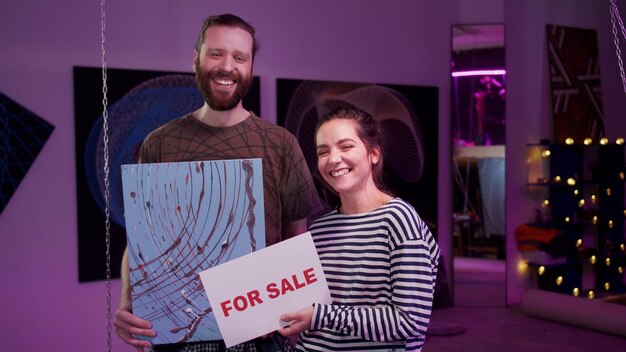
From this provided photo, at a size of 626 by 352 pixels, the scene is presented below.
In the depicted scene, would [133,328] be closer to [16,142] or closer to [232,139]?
[232,139]

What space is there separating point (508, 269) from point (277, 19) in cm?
294

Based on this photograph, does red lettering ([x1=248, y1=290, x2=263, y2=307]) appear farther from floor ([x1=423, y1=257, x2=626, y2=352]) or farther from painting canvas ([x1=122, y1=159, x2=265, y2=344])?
floor ([x1=423, y1=257, x2=626, y2=352])

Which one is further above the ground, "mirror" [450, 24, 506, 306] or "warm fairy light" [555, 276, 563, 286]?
"mirror" [450, 24, 506, 306]

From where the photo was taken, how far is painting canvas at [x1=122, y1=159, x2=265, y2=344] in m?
1.50

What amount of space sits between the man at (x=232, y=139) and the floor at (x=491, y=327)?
2736mm

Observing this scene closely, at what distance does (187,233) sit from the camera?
151 centimetres

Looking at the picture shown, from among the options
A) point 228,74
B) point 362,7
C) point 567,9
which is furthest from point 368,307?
point 567,9

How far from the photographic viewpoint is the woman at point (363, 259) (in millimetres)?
1432

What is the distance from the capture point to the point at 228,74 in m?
1.63

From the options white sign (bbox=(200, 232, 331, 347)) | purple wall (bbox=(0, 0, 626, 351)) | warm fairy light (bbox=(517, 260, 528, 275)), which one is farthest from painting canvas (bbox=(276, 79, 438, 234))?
white sign (bbox=(200, 232, 331, 347))

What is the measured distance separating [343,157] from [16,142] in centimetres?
265

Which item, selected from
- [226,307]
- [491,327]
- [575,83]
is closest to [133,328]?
[226,307]

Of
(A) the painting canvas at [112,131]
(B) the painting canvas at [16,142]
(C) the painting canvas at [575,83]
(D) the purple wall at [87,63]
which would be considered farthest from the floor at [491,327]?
(B) the painting canvas at [16,142]

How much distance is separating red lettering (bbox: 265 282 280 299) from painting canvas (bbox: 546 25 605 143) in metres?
4.78
